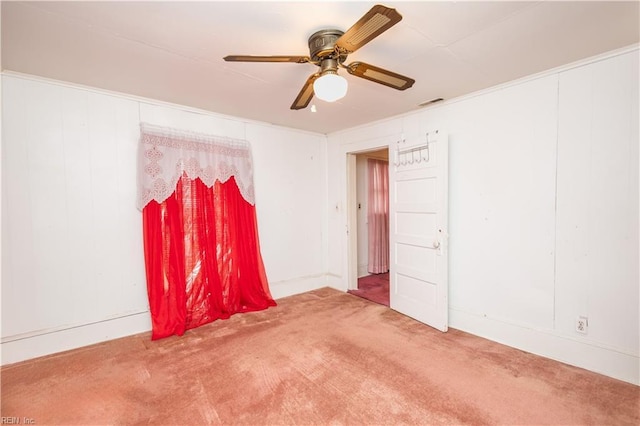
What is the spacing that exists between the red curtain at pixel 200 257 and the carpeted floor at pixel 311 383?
13.1 inches

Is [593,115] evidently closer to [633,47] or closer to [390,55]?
[633,47]

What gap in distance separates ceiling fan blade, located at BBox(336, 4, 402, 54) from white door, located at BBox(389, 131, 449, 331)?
1.77m

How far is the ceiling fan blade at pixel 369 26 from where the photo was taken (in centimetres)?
120

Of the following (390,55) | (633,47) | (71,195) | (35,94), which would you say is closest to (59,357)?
(71,195)

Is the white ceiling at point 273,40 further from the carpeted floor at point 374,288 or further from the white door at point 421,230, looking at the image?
the carpeted floor at point 374,288

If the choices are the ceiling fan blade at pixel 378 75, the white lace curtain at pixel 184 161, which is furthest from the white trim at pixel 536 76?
the white lace curtain at pixel 184 161

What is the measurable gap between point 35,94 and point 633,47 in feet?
15.5

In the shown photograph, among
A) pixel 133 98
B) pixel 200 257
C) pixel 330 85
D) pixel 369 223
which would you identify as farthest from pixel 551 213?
pixel 133 98

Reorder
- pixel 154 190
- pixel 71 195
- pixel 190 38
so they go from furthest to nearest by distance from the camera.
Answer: pixel 154 190 < pixel 71 195 < pixel 190 38

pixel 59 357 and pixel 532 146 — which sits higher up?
pixel 532 146

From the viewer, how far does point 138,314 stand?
9.47ft

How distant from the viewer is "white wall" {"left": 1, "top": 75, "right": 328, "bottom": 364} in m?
2.33

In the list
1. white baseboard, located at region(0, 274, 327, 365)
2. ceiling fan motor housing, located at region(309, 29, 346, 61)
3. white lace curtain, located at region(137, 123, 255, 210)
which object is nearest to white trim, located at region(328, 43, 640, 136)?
ceiling fan motor housing, located at region(309, 29, 346, 61)

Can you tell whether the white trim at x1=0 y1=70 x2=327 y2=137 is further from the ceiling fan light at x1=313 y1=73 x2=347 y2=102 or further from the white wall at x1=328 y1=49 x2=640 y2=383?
the white wall at x1=328 y1=49 x2=640 y2=383
